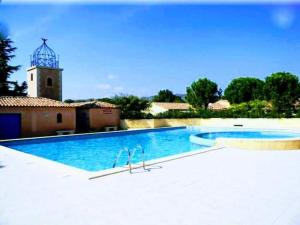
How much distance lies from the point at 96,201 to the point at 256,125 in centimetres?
2708

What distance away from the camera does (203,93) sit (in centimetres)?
5450

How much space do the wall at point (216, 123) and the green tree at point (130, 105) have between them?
1263 mm

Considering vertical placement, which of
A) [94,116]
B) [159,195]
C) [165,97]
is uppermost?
[165,97]

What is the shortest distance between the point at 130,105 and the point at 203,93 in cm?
2620

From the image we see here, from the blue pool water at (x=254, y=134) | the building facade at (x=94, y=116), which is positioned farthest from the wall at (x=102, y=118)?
the blue pool water at (x=254, y=134)

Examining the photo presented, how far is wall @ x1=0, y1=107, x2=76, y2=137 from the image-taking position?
2148 centimetres

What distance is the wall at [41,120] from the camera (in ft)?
70.5

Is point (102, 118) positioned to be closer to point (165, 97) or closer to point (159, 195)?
point (159, 195)

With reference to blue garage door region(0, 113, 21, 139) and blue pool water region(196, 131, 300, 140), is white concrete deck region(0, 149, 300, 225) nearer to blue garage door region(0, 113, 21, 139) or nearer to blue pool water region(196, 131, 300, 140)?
blue garage door region(0, 113, 21, 139)

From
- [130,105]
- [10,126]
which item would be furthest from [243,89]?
[10,126]

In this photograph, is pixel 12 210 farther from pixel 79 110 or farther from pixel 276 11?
pixel 79 110

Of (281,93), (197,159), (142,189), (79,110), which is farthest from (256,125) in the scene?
(142,189)

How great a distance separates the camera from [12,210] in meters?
5.57

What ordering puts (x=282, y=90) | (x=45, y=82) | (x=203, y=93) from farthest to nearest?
1. (x=203, y=93)
2. (x=282, y=90)
3. (x=45, y=82)
